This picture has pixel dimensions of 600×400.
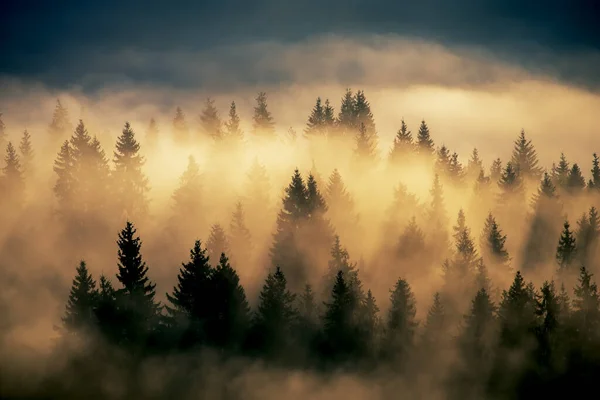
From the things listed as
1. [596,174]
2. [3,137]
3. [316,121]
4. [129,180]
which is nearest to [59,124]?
[3,137]

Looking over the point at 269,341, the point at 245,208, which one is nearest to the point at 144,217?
the point at 245,208

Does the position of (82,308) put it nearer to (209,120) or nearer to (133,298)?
(133,298)

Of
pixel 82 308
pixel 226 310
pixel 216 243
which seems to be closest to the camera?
pixel 82 308

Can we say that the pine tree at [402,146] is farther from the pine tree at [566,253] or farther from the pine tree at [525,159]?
the pine tree at [566,253]

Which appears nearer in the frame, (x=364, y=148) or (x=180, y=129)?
(x=364, y=148)

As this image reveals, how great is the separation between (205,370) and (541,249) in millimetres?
62163

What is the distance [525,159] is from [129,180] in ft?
222

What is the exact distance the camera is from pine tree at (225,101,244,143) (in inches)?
5438

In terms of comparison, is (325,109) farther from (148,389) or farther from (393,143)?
(148,389)

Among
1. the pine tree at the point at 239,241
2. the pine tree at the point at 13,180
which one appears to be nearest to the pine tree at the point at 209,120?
the pine tree at the point at 13,180

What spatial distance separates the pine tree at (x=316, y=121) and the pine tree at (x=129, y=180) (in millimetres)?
38475

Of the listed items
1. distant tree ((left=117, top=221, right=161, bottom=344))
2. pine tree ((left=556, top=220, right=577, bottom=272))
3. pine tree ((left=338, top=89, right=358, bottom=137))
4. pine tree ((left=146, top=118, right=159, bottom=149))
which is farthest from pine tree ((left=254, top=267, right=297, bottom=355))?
pine tree ((left=146, top=118, right=159, bottom=149))

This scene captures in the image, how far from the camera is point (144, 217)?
4355 inches

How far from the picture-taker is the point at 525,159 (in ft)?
464
